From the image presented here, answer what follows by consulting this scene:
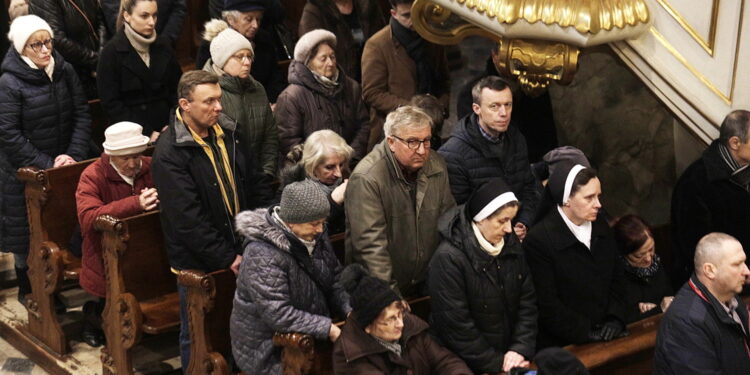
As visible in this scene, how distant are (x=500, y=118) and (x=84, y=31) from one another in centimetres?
316

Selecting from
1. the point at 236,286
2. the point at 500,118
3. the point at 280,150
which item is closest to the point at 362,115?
the point at 280,150

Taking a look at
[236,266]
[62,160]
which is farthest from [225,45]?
[236,266]

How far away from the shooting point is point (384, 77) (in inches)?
284

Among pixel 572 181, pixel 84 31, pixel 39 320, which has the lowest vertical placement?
pixel 39 320

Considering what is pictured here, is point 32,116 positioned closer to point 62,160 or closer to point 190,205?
point 62,160

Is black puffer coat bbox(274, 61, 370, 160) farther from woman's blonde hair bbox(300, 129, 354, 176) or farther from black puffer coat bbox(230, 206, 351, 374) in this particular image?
black puffer coat bbox(230, 206, 351, 374)

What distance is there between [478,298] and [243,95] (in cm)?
196

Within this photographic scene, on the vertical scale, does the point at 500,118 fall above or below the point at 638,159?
above

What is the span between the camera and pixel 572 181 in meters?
5.35

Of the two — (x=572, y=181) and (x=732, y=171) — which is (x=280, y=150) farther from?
(x=732, y=171)

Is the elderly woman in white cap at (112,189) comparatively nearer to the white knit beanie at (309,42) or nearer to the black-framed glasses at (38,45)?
the black-framed glasses at (38,45)

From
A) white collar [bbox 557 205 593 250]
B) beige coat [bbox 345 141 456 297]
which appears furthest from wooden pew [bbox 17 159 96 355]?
white collar [bbox 557 205 593 250]

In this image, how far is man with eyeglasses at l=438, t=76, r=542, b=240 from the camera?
5.88 metres

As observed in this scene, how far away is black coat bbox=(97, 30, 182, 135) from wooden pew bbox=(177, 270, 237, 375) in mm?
1680
